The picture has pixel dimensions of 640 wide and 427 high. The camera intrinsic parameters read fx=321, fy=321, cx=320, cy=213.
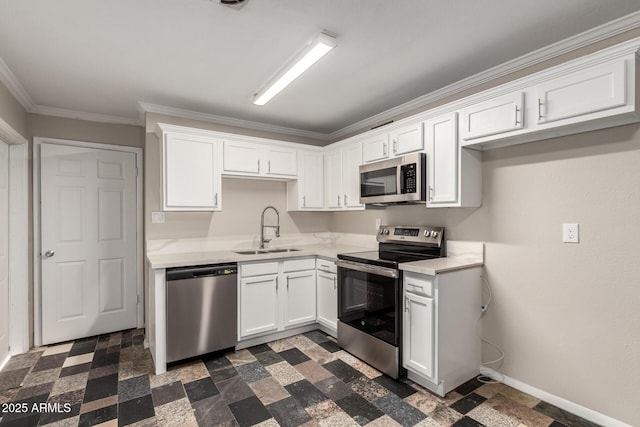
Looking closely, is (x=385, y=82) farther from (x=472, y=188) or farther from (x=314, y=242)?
(x=314, y=242)

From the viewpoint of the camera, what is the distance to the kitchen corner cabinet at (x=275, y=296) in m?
3.08

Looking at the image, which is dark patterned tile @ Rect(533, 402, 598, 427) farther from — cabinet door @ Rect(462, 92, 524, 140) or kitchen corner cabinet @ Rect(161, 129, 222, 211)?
kitchen corner cabinet @ Rect(161, 129, 222, 211)

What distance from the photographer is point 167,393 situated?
2338 millimetres

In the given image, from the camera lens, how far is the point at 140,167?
3713 mm

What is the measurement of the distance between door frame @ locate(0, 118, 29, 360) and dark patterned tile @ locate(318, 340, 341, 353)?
288 cm

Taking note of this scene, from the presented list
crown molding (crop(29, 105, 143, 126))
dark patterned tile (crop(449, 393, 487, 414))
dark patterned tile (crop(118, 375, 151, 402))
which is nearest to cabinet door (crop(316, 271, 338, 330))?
dark patterned tile (crop(449, 393, 487, 414))

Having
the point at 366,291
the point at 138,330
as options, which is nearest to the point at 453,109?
the point at 366,291

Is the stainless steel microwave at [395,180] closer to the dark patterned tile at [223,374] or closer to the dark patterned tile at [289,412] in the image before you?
the dark patterned tile at [289,412]

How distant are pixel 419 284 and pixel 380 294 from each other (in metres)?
0.40

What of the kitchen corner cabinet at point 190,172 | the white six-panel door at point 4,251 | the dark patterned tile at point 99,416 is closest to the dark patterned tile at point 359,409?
the dark patterned tile at point 99,416

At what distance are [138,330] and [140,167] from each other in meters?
1.87

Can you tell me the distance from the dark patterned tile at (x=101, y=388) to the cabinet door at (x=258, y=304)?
1.04m

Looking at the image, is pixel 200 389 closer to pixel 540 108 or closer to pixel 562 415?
pixel 562 415

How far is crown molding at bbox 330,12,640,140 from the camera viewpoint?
1893mm
